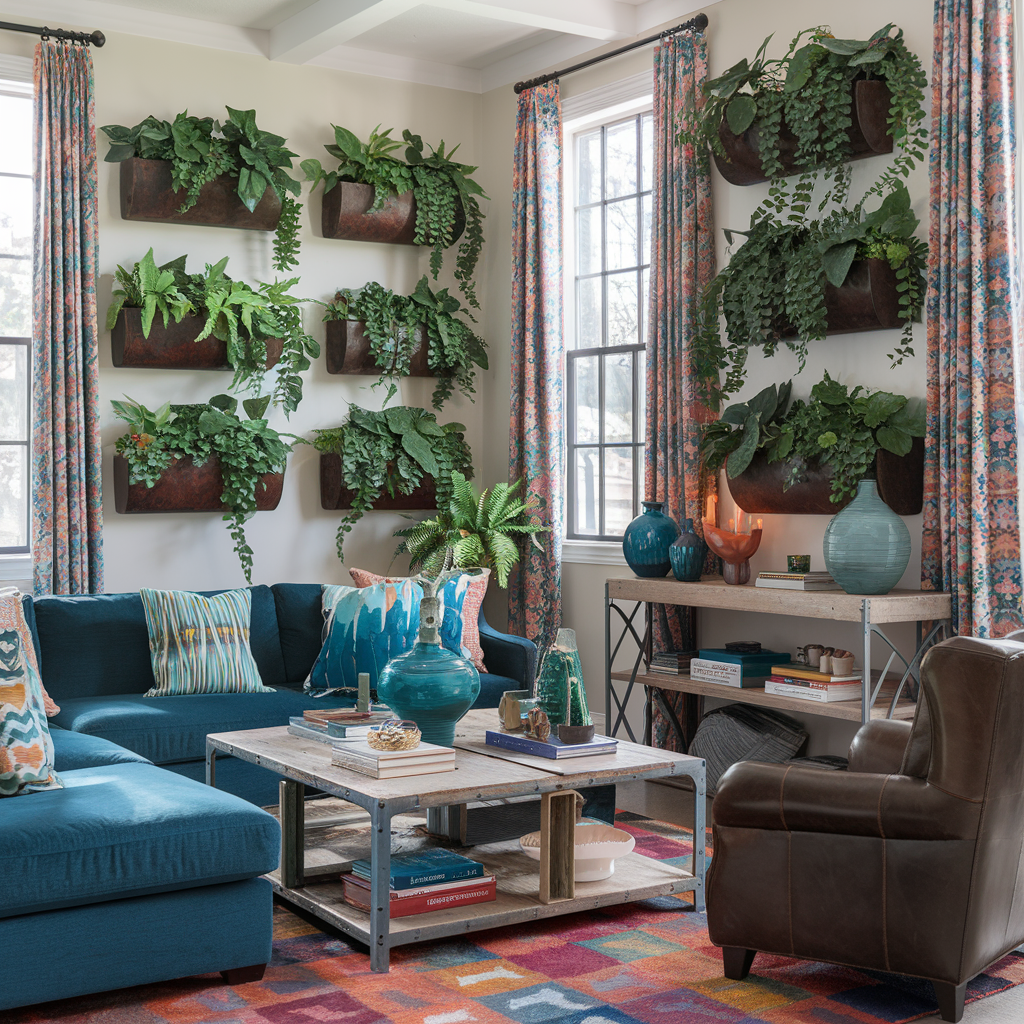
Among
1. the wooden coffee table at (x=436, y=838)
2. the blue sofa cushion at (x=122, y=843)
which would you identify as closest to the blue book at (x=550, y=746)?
the wooden coffee table at (x=436, y=838)

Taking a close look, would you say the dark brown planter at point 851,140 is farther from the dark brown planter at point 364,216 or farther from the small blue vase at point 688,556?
the dark brown planter at point 364,216

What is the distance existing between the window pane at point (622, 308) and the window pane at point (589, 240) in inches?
5.7

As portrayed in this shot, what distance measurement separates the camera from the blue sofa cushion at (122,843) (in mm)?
2631

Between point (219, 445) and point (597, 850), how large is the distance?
2.78m

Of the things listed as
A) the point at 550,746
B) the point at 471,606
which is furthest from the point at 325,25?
the point at 550,746

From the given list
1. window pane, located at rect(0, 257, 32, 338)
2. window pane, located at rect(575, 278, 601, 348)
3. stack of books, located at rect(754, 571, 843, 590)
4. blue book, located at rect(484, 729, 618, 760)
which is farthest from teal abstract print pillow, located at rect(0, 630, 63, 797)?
window pane, located at rect(575, 278, 601, 348)

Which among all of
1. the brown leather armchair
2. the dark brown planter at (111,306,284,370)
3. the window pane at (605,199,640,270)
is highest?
the window pane at (605,199,640,270)

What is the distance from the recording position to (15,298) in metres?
5.37

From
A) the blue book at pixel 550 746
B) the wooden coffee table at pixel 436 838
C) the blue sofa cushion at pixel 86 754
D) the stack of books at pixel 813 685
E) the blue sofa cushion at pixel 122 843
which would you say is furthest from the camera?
the stack of books at pixel 813 685

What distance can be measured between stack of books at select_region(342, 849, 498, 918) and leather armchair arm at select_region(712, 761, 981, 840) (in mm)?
696

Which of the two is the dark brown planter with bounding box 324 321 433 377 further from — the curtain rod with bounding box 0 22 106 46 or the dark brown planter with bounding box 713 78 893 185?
the dark brown planter with bounding box 713 78 893 185

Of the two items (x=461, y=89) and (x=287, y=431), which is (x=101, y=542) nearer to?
(x=287, y=431)

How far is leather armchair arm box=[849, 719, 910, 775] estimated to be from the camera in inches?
125

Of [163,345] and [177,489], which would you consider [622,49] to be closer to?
[163,345]
